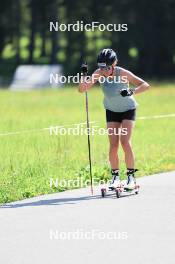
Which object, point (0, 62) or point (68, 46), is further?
point (0, 62)

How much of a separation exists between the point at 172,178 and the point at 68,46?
80.4 metres

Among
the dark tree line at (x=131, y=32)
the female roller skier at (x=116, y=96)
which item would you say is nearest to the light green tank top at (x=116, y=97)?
the female roller skier at (x=116, y=96)

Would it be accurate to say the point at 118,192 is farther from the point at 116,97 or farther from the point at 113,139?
the point at 116,97

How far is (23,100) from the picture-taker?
43438mm

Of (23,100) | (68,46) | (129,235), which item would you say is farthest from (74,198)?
(68,46)

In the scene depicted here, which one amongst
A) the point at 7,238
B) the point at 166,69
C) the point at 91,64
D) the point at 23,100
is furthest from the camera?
the point at 91,64

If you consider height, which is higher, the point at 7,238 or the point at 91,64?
the point at 91,64

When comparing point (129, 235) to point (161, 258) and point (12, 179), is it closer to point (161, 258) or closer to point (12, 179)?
point (161, 258)

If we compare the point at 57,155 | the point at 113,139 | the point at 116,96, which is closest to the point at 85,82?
the point at 116,96

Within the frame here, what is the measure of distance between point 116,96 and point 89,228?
8.62ft

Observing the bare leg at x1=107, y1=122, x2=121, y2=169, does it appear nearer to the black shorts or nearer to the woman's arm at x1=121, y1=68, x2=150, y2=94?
the black shorts

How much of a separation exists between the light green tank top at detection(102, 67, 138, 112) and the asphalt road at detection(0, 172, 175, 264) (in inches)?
42.8

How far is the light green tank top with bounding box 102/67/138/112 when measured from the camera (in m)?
11.9

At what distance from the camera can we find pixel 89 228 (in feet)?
32.0
